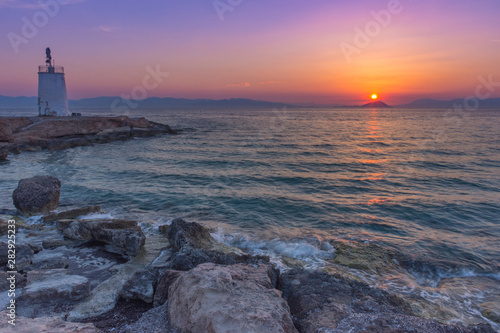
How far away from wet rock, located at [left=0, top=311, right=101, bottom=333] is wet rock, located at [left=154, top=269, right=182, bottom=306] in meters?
1.26

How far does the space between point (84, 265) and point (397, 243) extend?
9941 millimetres

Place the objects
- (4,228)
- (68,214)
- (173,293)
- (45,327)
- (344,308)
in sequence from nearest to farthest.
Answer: (45,327)
(173,293)
(344,308)
(4,228)
(68,214)

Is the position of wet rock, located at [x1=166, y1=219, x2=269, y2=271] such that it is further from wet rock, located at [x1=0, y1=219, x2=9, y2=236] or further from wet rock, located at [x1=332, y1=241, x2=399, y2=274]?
wet rock, located at [x1=0, y1=219, x2=9, y2=236]

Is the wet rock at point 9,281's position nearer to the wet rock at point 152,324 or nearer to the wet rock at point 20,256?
the wet rock at point 20,256

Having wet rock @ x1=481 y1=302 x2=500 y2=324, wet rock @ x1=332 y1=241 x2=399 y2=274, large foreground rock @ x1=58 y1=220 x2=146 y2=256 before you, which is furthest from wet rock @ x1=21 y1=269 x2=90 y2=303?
wet rock @ x1=481 y1=302 x2=500 y2=324

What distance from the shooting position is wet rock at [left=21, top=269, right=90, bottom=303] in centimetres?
514

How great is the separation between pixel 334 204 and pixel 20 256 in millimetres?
12215

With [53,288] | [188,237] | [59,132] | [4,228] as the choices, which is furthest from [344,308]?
[59,132]

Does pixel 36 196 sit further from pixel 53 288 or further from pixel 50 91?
pixel 50 91

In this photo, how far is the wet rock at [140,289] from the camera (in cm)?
541

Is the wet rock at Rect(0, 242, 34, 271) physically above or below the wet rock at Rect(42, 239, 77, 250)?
above

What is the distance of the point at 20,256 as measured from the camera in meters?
7.02

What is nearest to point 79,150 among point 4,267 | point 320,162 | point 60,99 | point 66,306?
point 60,99

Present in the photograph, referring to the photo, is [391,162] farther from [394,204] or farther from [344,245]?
[344,245]
